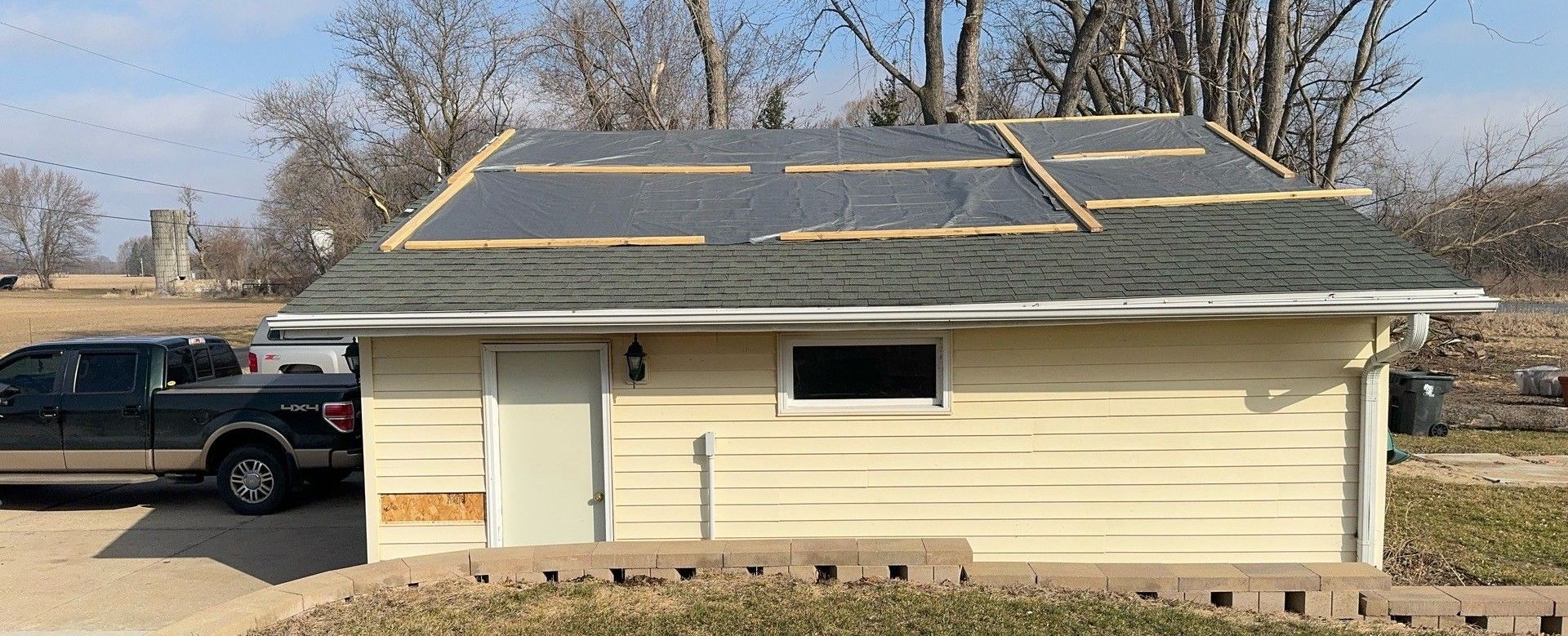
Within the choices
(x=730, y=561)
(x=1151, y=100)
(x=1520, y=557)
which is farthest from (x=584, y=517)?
A: (x=1151, y=100)

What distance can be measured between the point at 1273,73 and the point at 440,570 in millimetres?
17100

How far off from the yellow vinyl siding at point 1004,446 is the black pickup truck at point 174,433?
9.91ft

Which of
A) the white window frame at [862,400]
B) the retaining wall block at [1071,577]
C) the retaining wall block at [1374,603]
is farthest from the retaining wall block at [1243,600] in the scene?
the white window frame at [862,400]

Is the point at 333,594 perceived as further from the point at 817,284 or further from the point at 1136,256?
the point at 1136,256

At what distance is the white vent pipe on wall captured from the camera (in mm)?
6418

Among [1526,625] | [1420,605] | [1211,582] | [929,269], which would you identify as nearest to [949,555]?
[1211,582]

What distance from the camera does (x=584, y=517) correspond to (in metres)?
6.60

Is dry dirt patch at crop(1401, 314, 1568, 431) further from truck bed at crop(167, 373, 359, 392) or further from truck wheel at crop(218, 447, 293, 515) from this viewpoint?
truck wheel at crop(218, 447, 293, 515)

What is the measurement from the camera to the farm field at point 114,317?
31391 millimetres

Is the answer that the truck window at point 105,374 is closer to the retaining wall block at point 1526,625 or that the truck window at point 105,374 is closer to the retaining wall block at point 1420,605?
the retaining wall block at point 1420,605

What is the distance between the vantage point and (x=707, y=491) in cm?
644

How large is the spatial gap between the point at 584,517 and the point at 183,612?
2.67m

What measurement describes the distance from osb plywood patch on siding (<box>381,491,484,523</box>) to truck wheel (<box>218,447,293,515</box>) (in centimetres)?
321

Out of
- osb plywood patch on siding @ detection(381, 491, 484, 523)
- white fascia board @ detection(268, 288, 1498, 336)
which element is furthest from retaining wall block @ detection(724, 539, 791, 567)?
osb plywood patch on siding @ detection(381, 491, 484, 523)
